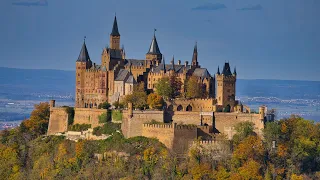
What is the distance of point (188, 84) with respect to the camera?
67.2 m

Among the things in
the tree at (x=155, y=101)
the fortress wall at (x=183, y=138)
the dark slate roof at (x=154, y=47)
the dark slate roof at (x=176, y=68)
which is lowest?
the fortress wall at (x=183, y=138)

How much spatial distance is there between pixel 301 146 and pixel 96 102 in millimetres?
18502

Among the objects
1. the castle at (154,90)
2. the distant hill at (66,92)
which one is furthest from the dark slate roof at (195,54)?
the distant hill at (66,92)

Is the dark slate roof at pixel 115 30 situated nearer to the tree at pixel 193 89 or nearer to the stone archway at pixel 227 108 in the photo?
the tree at pixel 193 89

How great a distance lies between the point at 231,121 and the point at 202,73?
313 inches

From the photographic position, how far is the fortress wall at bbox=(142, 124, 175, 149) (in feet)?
197

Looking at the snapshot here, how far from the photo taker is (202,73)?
6856 cm

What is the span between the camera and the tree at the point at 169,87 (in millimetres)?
67250

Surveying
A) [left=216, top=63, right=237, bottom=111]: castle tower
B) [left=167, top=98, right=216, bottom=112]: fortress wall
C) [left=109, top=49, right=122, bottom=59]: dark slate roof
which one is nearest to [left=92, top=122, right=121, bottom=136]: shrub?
[left=167, top=98, right=216, bottom=112]: fortress wall

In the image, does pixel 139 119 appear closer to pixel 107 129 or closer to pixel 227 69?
pixel 107 129

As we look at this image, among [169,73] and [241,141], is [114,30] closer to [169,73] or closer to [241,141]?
[169,73]

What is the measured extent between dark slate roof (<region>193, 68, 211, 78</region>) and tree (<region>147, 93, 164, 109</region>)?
4.53m

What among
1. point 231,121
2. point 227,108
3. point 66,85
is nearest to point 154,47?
point 227,108

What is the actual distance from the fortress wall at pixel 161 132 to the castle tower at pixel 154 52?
35.9 ft
